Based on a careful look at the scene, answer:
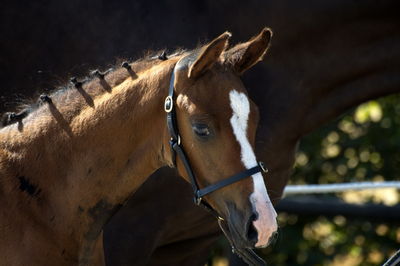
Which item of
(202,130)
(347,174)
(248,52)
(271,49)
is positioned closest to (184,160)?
(202,130)

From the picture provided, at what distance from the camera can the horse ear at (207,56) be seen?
343 centimetres

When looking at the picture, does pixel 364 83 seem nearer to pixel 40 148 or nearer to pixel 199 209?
pixel 199 209

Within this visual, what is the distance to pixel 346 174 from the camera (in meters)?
7.07

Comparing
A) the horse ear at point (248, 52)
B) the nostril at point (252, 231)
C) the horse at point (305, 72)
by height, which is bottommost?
the horse at point (305, 72)

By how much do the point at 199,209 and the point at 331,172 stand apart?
2785 mm

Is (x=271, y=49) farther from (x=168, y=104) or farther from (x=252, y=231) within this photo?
(x=252, y=231)

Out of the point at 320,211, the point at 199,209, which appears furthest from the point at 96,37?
the point at 320,211

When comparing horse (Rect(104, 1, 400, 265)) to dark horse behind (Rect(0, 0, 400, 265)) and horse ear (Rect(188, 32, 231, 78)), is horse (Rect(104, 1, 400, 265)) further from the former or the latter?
horse ear (Rect(188, 32, 231, 78))

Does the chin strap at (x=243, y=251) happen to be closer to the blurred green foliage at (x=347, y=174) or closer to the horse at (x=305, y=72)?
the horse at (x=305, y=72)

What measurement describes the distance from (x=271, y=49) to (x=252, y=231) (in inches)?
63.6

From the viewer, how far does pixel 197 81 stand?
3498mm

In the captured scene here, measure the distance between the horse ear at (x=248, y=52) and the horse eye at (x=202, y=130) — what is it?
30cm

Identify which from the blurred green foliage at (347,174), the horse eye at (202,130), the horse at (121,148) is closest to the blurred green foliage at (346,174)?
the blurred green foliage at (347,174)

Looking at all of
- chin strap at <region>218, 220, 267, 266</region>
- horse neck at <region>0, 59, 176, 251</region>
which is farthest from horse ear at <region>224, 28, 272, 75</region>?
chin strap at <region>218, 220, 267, 266</region>
